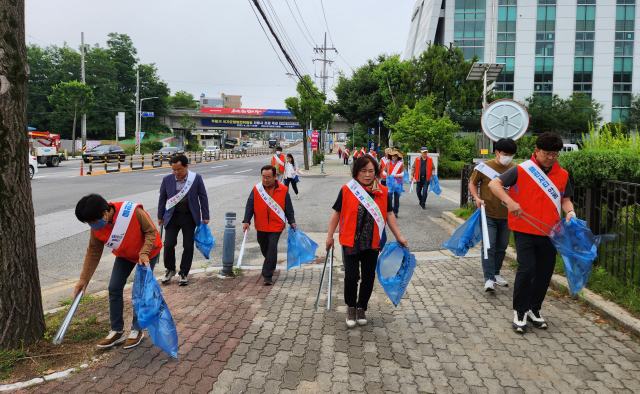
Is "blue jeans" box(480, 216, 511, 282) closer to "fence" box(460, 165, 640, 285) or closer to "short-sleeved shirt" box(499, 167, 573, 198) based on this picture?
"fence" box(460, 165, 640, 285)

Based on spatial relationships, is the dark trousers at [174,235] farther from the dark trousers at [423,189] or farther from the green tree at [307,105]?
the green tree at [307,105]

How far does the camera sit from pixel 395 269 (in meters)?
4.50

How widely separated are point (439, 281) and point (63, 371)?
434 cm

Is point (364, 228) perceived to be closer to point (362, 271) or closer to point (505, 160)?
point (362, 271)

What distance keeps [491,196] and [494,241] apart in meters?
0.55

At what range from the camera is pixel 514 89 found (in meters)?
47.0

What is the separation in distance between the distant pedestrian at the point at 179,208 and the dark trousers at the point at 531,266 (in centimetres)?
383

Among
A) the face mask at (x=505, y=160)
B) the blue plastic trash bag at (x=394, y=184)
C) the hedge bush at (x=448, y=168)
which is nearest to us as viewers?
the face mask at (x=505, y=160)

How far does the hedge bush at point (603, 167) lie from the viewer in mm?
5207

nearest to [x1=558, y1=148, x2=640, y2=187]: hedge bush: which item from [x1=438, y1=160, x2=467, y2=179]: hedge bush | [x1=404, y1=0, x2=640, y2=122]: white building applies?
[x1=438, y1=160, x2=467, y2=179]: hedge bush

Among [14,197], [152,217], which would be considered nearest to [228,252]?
[14,197]

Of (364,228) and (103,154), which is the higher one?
(103,154)

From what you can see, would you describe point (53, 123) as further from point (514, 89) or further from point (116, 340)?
point (116, 340)

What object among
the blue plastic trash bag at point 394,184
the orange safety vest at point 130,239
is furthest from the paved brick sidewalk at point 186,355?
the blue plastic trash bag at point 394,184
